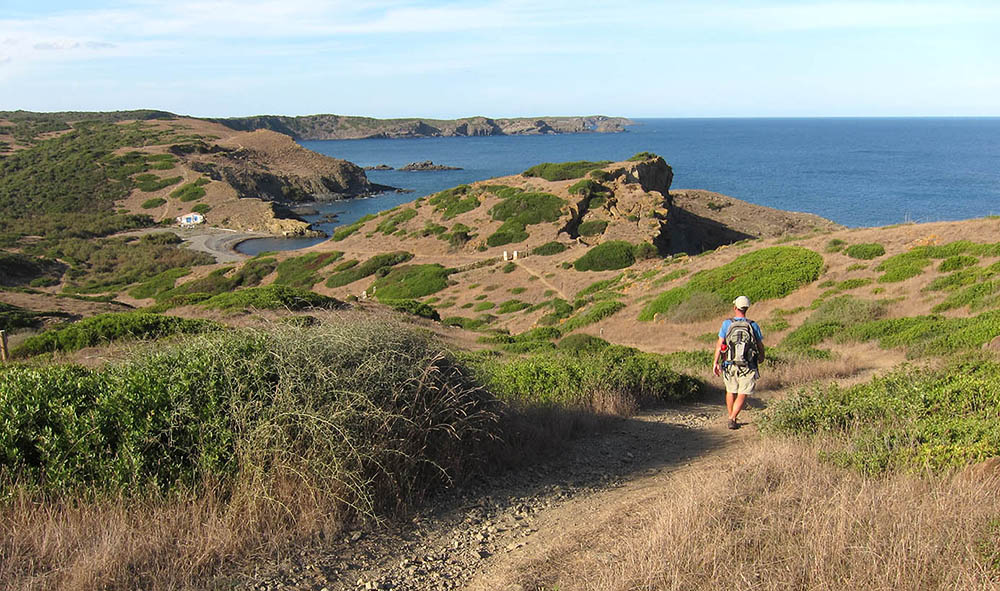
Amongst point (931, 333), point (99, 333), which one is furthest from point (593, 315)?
point (99, 333)

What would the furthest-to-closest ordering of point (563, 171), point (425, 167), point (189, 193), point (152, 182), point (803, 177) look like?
point (425, 167) < point (803, 177) < point (152, 182) < point (189, 193) < point (563, 171)

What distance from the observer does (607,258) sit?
133 ft

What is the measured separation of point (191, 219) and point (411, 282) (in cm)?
5335

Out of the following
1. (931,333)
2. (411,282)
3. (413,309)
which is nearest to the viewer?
(931,333)

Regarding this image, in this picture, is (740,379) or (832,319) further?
(832,319)

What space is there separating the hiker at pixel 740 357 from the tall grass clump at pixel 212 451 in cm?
430

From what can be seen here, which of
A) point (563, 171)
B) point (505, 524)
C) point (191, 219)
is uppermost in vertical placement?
point (563, 171)

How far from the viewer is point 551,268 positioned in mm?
41750

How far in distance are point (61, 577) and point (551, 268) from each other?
3819 cm

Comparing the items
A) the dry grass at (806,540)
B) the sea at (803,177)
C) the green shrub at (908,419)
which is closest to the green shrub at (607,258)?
the green shrub at (908,419)

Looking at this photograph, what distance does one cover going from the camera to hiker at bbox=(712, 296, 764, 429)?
8719 millimetres

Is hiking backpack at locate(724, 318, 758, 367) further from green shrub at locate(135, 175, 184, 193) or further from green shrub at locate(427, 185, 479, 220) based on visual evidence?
→ green shrub at locate(135, 175, 184, 193)

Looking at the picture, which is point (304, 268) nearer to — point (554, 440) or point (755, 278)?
point (755, 278)

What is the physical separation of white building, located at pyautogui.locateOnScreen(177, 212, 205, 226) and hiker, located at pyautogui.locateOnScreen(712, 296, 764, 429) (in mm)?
84687
